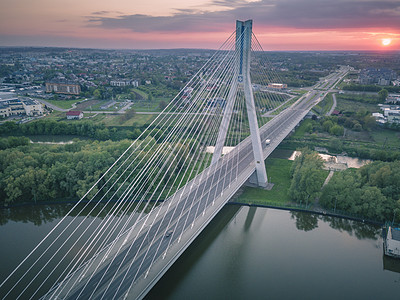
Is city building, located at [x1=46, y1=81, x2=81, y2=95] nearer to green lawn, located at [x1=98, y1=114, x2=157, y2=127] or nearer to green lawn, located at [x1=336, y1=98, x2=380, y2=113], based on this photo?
green lawn, located at [x1=98, y1=114, x2=157, y2=127]

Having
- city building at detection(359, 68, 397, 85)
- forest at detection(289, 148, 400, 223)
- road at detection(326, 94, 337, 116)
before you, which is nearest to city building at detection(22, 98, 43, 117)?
forest at detection(289, 148, 400, 223)

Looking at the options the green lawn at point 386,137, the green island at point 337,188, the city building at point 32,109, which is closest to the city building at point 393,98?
the green lawn at point 386,137

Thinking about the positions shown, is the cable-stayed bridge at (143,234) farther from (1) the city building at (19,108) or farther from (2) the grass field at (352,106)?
(1) the city building at (19,108)

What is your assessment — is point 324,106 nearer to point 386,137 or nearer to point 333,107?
point 333,107

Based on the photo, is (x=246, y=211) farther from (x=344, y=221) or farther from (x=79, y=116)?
(x=79, y=116)

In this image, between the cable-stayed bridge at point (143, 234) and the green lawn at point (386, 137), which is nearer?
the cable-stayed bridge at point (143, 234)

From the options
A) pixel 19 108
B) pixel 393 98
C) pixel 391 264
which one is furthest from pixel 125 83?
pixel 391 264

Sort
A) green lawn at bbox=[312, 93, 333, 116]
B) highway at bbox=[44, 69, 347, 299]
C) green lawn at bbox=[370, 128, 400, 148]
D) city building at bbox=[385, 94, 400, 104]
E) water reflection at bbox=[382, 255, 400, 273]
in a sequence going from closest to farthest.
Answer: highway at bbox=[44, 69, 347, 299] < water reflection at bbox=[382, 255, 400, 273] < green lawn at bbox=[370, 128, 400, 148] < green lawn at bbox=[312, 93, 333, 116] < city building at bbox=[385, 94, 400, 104]
